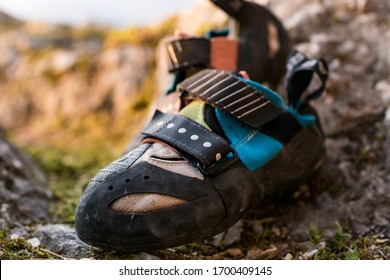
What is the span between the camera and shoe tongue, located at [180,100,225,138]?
5.62 ft

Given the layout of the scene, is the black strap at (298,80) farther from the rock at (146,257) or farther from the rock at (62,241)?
the rock at (62,241)

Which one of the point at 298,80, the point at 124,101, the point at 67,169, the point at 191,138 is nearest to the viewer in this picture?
the point at 191,138

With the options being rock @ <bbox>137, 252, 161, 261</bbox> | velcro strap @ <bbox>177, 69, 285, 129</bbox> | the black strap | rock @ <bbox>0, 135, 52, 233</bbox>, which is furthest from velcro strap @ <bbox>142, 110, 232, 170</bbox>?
rock @ <bbox>0, 135, 52, 233</bbox>

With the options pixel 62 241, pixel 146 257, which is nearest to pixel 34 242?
pixel 62 241

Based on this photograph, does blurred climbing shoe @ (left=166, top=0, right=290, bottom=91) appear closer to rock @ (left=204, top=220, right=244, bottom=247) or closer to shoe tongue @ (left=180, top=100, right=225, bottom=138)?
shoe tongue @ (left=180, top=100, right=225, bottom=138)

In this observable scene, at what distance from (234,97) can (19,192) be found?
104cm

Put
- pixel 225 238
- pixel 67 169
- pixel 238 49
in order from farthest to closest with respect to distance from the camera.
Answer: pixel 67 169 → pixel 238 49 → pixel 225 238

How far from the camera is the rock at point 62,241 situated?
1.56 m

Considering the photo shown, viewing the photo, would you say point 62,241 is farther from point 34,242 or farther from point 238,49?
point 238,49

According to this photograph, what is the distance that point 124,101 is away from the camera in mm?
3756

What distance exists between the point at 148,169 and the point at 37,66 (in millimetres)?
2865

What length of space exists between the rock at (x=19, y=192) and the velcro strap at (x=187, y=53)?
0.82 m

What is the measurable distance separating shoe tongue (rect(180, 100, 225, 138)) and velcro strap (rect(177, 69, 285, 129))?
0.03 meters

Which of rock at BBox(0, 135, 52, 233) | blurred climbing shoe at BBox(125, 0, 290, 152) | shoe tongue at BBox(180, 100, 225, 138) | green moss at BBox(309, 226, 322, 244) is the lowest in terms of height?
green moss at BBox(309, 226, 322, 244)
